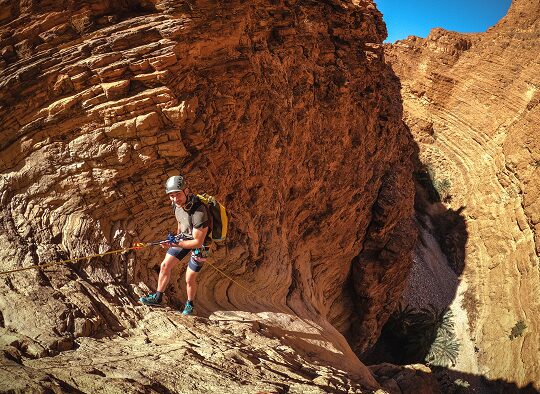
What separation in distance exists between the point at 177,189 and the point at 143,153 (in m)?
2.13

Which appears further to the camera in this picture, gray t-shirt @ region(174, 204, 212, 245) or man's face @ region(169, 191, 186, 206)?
gray t-shirt @ region(174, 204, 212, 245)

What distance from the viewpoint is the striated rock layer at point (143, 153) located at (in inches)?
207

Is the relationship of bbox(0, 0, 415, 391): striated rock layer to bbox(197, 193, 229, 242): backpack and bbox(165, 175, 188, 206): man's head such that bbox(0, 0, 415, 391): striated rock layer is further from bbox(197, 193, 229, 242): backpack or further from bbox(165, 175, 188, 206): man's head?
bbox(165, 175, 188, 206): man's head

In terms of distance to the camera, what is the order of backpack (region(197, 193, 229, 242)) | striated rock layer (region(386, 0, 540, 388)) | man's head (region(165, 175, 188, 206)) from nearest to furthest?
man's head (region(165, 175, 188, 206)), backpack (region(197, 193, 229, 242)), striated rock layer (region(386, 0, 540, 388))

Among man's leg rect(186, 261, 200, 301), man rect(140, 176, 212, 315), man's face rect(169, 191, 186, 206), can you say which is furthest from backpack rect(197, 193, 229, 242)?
man's leg rect(186, 261, 200, 301)

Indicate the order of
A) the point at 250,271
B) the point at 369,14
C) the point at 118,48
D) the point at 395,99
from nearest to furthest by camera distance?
the point at 118,48 < the point at 250,271 < the point at 369,14 < the point at 395,99

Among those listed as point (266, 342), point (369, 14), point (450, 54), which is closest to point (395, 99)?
point (369, 14)

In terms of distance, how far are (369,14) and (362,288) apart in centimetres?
983

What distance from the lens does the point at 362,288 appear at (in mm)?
15031

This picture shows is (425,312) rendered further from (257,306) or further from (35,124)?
(35,124)

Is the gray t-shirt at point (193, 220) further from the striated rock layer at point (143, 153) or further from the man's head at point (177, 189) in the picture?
the striated rock layer at point (143, 153)

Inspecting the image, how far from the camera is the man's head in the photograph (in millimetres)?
5070

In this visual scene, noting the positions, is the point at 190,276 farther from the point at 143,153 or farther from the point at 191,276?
the point at 143,153

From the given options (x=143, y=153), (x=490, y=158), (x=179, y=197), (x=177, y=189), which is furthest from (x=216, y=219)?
(x=490, y=158)
